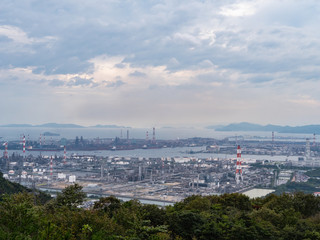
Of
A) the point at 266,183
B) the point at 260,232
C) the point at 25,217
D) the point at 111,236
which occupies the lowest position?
the point at 266,183

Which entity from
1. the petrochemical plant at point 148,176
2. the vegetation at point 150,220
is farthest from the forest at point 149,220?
the petrochemical plant at point 148,176

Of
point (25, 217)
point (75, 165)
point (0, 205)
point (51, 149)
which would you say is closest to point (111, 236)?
point (25, 217)

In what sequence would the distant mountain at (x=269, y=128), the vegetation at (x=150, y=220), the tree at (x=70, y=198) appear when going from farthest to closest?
the distant mountain at (x=269, y=128) < the tree at (x=70, y=198) < the vegetation at (x=150, y=220)

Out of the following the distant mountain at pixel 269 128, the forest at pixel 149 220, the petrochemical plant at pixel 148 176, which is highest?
the distant mountain at pixel 269 128

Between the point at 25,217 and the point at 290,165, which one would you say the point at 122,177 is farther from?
the point at 25,217

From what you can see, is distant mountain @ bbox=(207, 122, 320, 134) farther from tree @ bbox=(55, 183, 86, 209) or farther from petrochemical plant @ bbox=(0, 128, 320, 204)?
tree @ bbox=(55, 183, 86, 209)

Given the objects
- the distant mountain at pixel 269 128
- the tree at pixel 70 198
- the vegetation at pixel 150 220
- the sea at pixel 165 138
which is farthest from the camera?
the distant mountain at pixel 269 128

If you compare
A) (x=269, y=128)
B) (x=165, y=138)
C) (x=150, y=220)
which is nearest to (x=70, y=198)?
(x=150, y=220)

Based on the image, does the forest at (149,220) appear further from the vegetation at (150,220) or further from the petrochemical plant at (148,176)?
the petrochemical plant at (148,176)
